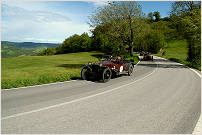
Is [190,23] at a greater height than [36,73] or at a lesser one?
greater

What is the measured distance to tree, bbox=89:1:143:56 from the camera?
23.2 m

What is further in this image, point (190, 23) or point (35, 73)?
point (190, 23)

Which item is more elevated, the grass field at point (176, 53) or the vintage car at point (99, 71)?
the grass field at point (176, 53)

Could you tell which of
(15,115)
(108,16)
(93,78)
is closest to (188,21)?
(108,16)

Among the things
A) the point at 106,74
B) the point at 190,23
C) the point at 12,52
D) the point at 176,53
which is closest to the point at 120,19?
the point at 190,23

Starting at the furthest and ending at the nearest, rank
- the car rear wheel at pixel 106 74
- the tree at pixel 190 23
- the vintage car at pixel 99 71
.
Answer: the tree at pixel 190 23
the vintage car at pixel 99 71
the car rear wheel at pixel 106 74

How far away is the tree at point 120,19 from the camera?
23219 mm

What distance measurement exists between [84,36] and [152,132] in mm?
82393

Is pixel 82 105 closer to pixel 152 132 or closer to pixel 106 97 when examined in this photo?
pixel 106 97

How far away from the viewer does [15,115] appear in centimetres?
445

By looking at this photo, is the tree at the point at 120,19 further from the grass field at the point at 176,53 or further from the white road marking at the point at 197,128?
the white road marking at the point at 197,128

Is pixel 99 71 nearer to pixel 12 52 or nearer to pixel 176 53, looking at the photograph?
pixel 176 53

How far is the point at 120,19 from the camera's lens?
79.9ft

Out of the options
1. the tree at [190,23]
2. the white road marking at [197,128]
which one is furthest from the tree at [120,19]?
the white road marking at [197,128]
